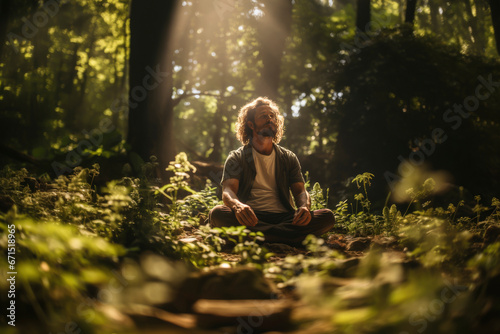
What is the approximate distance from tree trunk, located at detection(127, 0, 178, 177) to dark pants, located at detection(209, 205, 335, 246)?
3.28m

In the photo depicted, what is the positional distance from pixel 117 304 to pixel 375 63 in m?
7.66

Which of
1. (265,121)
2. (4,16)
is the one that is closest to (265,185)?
(265,121)

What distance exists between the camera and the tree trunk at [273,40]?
31.7ft

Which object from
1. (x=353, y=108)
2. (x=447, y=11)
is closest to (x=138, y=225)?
(x=353, y=108)

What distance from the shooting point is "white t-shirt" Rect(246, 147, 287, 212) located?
4996 mm

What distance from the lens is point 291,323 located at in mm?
1610

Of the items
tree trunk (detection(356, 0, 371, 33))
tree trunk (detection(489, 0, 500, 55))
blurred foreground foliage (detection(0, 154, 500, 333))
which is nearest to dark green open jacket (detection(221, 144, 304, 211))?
blurred foreground foliage (detection(0, 154, 500, 333))

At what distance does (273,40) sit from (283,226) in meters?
6.68

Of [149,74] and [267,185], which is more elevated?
[149,74]

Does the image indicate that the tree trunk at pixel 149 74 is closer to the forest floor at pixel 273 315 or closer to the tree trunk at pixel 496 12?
the forest floor at pixel 273 315

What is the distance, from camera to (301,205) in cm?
475

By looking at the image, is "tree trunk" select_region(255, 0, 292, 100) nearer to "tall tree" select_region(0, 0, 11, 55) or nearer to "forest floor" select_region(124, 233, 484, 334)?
"tall tree" select_region(0, 0, 11, 55)

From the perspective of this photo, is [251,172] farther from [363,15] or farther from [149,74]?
[363,15]

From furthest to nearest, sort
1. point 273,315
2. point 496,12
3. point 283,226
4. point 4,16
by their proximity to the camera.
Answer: point 4,16
point 496,12
point 283,226
point 273,315
